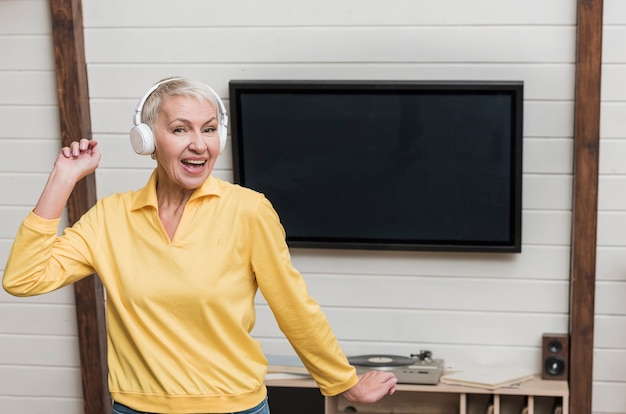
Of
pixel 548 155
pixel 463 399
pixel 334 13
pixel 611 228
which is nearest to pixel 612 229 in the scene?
pixel 611 228

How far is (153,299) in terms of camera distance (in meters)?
2.06

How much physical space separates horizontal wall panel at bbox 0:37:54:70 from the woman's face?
7.13 ft

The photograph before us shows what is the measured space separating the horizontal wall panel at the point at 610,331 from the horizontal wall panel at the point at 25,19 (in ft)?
8.22

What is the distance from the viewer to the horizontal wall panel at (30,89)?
4141 millimetres

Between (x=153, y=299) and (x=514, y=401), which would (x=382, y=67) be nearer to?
(x=514, y=401)

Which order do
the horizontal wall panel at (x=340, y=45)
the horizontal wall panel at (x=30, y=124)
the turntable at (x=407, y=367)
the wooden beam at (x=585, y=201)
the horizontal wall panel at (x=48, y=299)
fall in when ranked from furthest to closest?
the horizontal wall panel at (x=48, y=299) → the horizontal wall panel at (x=30, y=124) → the turntable at (x=407, y=367) → the horizontal wall panel at (x=340, y=45) → the wooden beam at (x=585, y=201)

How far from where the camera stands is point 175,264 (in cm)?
207

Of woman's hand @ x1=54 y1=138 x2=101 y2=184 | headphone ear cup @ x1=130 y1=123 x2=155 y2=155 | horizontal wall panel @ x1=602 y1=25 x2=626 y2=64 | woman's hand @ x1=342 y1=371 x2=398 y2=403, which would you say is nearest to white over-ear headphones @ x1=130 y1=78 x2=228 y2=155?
headphone ear cup @ x1=130 y1=123 x2=155 y2=155

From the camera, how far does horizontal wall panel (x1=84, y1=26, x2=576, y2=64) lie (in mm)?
3826

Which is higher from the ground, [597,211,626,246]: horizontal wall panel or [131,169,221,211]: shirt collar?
[131,169,221,211]: shirt collar

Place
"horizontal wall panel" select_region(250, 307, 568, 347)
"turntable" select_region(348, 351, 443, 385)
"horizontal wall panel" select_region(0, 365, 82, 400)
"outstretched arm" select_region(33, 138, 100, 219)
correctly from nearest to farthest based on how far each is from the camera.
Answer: "outstretched arm" select_region(33, 138, 100, 219) < "turntable" select_region(348, 351, 443, 385) < "horizontal wall panel" select_region(250, 307, 568, 347) < "horizontal wall panel" select_region(0, 365, 82, 400)

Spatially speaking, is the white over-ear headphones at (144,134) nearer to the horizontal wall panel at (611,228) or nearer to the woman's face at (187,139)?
the woman's face at (187,139)

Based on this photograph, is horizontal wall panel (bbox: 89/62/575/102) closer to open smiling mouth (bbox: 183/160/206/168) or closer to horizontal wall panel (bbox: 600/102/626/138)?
horizontal wall panel (bbox: 600/102/626/138)

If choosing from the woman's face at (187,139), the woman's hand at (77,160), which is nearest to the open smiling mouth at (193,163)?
the woman's face at (187,139)
